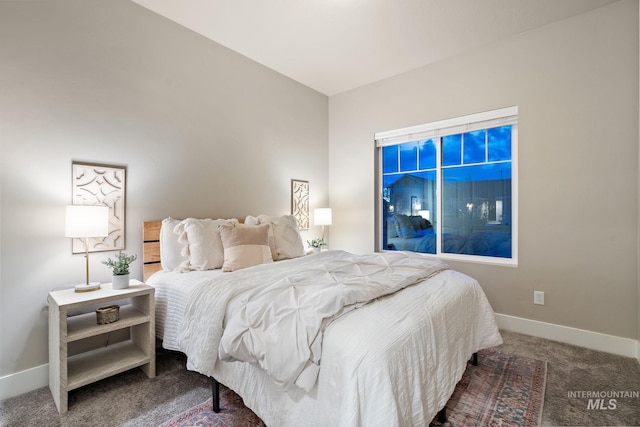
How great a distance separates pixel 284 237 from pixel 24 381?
2068 millimetres

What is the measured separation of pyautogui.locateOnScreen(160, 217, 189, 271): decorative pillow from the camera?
2.48 metres

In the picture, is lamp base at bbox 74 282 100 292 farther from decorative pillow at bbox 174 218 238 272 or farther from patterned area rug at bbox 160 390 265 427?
patterned area rug at bbox 160 390 265 427

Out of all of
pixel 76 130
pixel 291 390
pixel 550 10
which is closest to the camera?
pixel 291 390

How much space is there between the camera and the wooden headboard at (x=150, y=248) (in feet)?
8.35

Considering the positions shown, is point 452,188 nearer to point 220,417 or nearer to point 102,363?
point 220,417

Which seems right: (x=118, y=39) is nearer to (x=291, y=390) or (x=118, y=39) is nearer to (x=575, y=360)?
(x=291, y=390)

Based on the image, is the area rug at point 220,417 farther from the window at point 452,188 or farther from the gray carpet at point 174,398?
the window at point 452,188

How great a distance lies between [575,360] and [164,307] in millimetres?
3178

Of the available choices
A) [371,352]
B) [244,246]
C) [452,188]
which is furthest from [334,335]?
[452,188]

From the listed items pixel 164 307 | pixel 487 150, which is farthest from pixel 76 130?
pixel 487 150

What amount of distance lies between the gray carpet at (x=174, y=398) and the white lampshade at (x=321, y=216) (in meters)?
2.22

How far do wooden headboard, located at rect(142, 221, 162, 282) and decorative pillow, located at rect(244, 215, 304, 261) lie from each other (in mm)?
855

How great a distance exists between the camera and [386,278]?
187 cm

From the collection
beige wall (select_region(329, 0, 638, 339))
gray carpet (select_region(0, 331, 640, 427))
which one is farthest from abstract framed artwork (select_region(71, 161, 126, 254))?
beige wall (select_region(329, 0, 638, 339))
